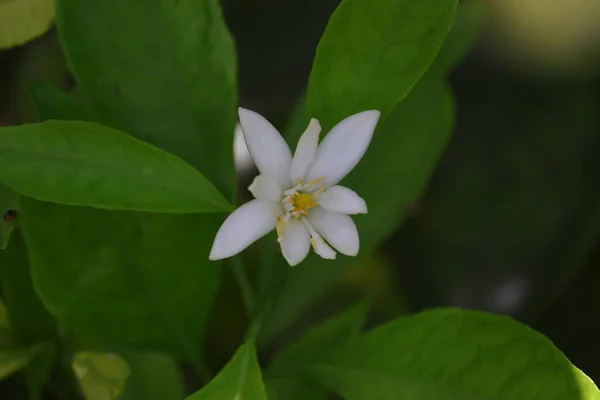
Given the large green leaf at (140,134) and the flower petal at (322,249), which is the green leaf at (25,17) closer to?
the large green leaf at (140,134)

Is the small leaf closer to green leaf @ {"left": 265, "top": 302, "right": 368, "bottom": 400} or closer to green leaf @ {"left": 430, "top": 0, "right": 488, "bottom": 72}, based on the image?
green leaf @ {"left": 265, "top": 302, "right": 368, "bottom": 400}

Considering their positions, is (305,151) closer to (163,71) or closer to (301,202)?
(301,202)

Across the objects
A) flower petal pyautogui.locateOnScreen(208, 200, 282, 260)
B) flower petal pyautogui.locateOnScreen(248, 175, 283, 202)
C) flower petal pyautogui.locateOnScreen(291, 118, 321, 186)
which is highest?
flower petal pyautogui.locateOnScreen(291, 118, 321, 186)

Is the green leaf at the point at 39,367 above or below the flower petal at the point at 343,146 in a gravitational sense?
below

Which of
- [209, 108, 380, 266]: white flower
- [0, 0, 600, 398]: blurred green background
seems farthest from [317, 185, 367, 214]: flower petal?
[0, 0, 600, 398]: blurred green background

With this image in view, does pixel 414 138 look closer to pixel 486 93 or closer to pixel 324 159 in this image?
pixel 324 159

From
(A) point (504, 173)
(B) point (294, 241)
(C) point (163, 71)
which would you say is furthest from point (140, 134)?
(A) point (504, 173)

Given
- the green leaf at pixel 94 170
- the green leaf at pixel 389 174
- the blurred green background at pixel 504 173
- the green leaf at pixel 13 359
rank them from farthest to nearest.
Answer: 1. the blurred green background at pixel 504 173
2. the green leaf at pixel 389 174
3. the green leaf at pixel 13 359
4. the green leaf at pixel 94 170

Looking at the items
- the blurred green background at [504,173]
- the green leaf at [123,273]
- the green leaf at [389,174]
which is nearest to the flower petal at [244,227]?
the green leaf at [123,273]
